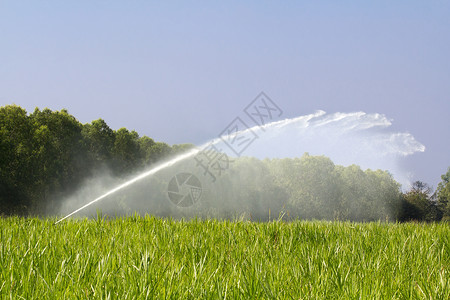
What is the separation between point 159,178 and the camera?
137 ft

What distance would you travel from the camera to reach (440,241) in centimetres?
556

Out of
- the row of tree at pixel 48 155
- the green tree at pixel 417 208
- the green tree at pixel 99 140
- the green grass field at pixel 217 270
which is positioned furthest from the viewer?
the green tree at pixel 417 208

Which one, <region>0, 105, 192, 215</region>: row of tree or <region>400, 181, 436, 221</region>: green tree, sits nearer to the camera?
<region>0, 105, 192, 215</region>: row of tree

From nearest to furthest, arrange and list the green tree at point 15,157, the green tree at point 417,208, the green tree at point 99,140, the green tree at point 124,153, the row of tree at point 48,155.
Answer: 1. the green tree at point 15,157
2. the row of tree at point 48,155
3. the green tree at point 99,140
4. the green tree at point 124,153
5. the green tree at point 417,208

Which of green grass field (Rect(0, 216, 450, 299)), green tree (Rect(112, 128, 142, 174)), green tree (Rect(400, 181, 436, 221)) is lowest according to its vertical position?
green tree (Rect(400, 181, 436, 221))

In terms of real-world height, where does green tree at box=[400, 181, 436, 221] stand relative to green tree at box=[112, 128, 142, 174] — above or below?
below

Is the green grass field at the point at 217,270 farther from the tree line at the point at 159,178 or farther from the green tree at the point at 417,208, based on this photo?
the green tree at the point at 417,208

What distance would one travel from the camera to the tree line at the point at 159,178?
32.0 meters

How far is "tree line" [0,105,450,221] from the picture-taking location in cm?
3200

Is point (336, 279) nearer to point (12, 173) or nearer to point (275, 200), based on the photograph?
point (12, 173)

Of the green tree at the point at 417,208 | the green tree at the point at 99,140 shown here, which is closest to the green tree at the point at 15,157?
the green tree at the point at 99,140

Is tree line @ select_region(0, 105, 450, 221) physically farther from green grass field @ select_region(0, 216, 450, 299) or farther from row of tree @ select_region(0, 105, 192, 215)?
green grass field @ select_region(0, 216, 450, 299)

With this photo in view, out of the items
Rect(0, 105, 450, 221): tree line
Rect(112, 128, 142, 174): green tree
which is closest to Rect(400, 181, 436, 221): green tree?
Rect(0, 105, 450, 221): tree line

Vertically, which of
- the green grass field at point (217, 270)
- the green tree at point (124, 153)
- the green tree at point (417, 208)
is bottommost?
the green tree at point (417, 208)
